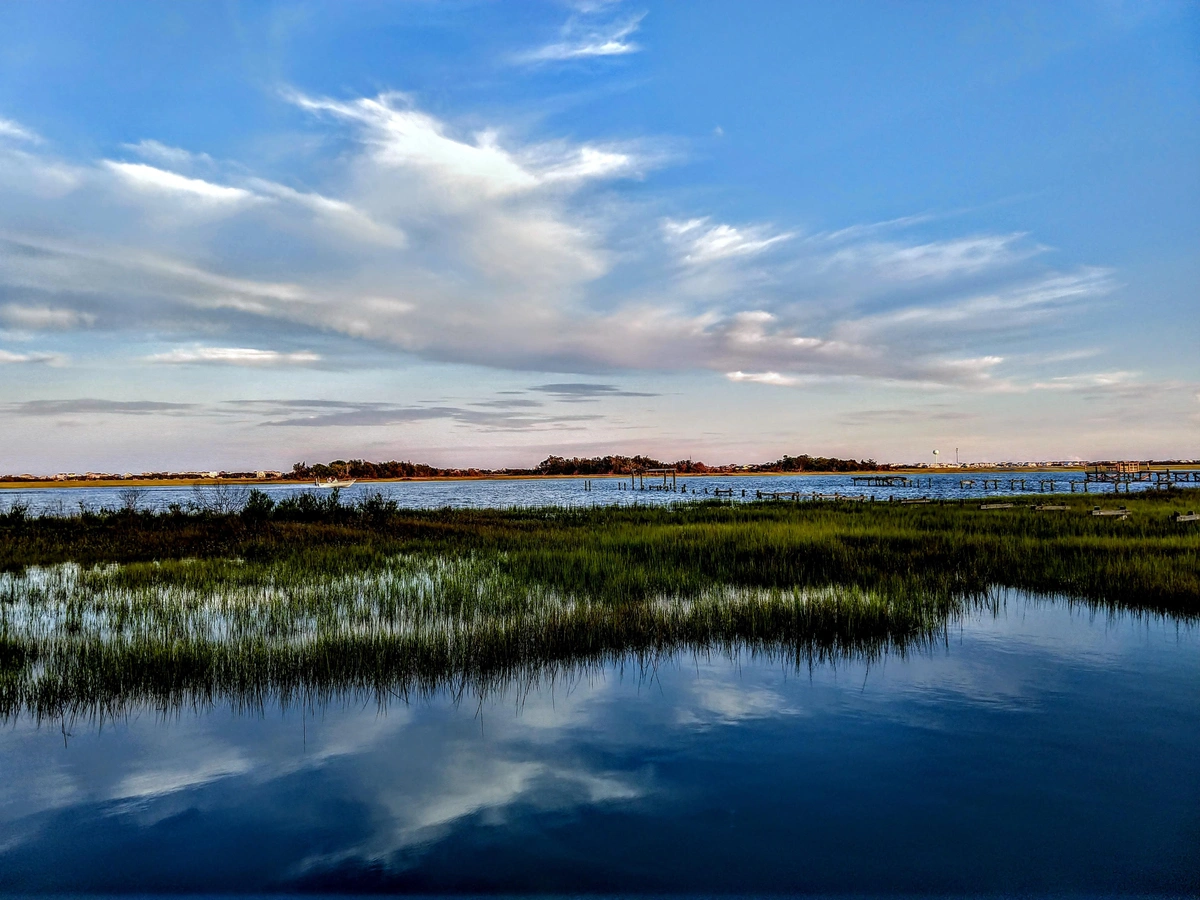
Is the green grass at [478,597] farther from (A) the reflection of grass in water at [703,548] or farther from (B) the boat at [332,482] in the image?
(B) the boat at [332,482]

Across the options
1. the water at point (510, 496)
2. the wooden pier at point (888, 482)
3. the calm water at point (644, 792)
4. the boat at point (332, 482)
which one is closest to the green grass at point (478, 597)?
the calm water at point (644, 792)

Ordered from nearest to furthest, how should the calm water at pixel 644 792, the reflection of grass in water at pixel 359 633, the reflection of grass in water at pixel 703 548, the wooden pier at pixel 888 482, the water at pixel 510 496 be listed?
the calm water at pixel 644 792, the reflection of grass in water at pixel 359 633, the reflection of grass in water at pixel 703 548, the water at pixel 510 496, the wooden pier at pixel 888 482

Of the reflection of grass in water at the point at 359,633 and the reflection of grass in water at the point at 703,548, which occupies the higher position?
the reflection of grass in water at the point at 703,548

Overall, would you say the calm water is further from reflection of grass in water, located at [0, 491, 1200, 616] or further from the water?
the water

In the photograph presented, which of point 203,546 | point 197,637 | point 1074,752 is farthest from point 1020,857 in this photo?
point 203,546

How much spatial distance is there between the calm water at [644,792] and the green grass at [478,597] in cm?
112

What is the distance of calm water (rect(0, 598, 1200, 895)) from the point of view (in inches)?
175

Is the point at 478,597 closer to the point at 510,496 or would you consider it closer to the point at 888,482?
the point at 510,496

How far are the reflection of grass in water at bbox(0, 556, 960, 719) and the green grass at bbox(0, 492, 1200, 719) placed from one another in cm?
4

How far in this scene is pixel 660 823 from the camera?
4.98 metres

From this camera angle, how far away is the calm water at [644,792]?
4449mm

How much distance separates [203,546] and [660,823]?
20.0 meters

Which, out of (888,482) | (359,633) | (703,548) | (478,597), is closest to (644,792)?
(359,633)

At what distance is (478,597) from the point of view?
12430 mm
